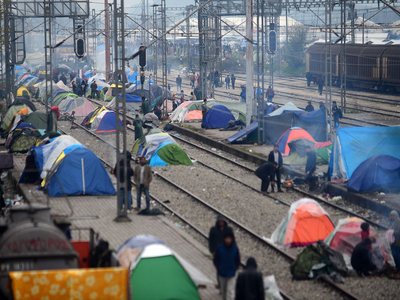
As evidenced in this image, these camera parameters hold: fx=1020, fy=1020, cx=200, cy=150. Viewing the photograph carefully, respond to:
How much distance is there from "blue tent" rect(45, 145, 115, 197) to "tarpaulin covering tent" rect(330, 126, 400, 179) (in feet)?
20.7

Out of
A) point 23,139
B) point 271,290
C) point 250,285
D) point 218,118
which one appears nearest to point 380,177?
point 271,290

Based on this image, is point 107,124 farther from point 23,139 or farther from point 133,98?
point 133,98

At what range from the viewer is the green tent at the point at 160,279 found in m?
14.3

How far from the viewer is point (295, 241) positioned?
2016 centimetres

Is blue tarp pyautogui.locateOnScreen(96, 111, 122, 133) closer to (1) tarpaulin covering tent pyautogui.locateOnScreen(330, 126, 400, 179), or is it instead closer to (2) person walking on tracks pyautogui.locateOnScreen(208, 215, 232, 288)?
(1) tarpaulin covering tent pyautogui.locateOnScreen(330, 126, 400, 179)

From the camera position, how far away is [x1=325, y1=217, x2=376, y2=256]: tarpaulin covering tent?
61.0 ft

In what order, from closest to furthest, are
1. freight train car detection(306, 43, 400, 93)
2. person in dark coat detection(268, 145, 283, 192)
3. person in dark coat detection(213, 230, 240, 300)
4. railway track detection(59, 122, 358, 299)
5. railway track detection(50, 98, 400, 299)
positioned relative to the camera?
person in dark coat detection(213, 230, 240, 300), railway track detection(59, 122, 358, 299), railway track detection(50, 98, 400, 299), person in dark coat detection(268, 145, 283, 192), freight train car detection(306, 43, 400, 93)

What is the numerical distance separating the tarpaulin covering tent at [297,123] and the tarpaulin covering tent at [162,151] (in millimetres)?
4730

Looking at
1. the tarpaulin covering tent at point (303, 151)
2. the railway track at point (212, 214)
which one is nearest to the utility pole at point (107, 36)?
the tarpaulin covering tent at point (303, 151)

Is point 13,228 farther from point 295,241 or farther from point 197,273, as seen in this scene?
point 295,241

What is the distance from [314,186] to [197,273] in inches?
463

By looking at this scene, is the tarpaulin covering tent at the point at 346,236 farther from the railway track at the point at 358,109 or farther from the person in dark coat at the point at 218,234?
the railway track at the point at 358,109

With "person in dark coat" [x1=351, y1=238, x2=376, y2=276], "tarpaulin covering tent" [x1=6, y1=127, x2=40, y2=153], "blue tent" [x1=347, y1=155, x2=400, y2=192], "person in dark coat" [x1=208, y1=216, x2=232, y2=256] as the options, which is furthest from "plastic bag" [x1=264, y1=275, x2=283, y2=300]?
"tarpaulin covering tent" [x1=6, y1=127, x2=40, y2=153]

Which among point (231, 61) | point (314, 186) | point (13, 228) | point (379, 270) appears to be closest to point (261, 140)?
point (314, 186)
